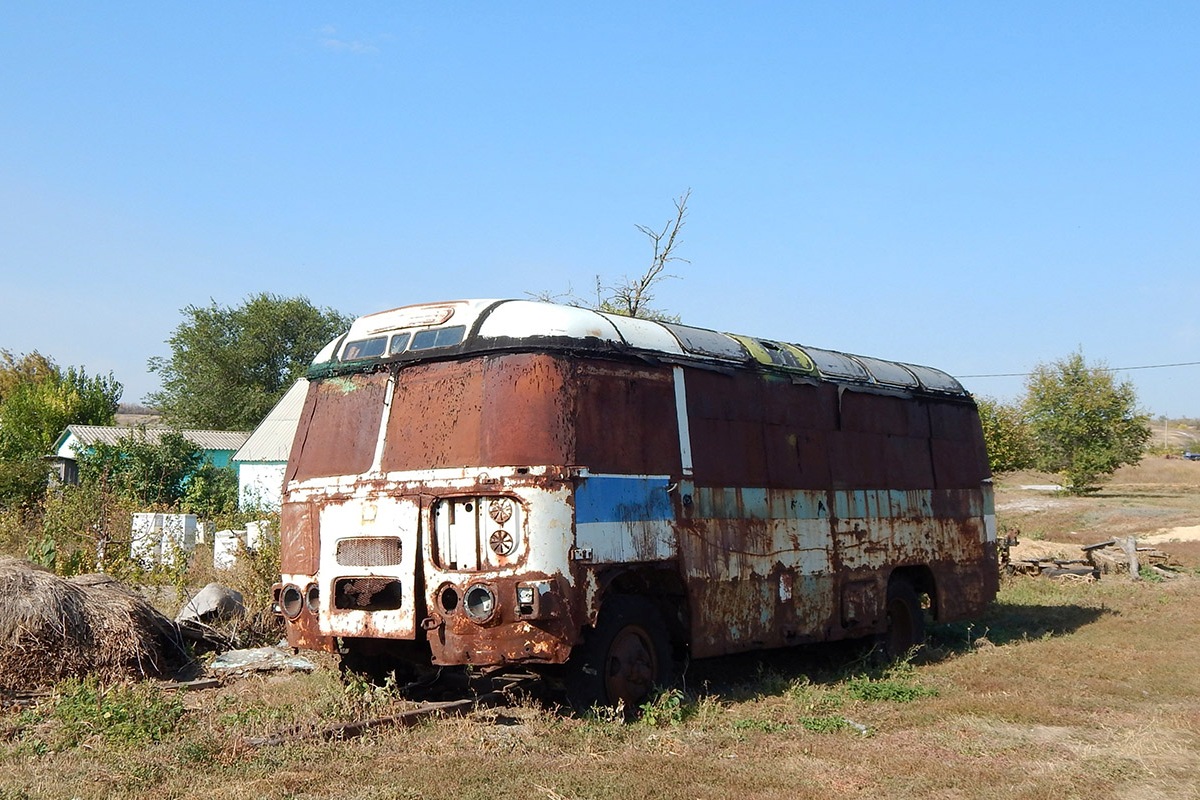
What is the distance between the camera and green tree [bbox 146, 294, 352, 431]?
65688 millimetres

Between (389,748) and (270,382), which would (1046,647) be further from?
(270,382)

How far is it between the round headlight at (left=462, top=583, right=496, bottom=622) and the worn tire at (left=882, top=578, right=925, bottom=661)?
6.22 meters

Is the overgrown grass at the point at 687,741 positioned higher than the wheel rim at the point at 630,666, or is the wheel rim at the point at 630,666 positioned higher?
the wheel rim at the point at 630,666

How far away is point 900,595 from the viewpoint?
41.1 feet

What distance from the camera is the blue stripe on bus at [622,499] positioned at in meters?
8.34

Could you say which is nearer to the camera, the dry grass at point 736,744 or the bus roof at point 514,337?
the dry grass at point 736,744

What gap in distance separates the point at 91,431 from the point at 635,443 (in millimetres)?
43948

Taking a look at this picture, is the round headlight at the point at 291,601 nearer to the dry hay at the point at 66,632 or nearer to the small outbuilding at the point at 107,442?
the dry hay at the point at 66,632

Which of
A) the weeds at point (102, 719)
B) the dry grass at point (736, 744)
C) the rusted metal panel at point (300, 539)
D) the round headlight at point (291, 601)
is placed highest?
the rusted metal panel at point (300, 539)

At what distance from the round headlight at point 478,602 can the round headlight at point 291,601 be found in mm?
1798

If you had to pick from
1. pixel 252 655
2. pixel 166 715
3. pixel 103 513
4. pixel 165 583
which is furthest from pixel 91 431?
pixel 166 715

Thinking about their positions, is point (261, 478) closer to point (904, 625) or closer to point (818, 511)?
point (904, 625)

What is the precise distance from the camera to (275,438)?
4344cm

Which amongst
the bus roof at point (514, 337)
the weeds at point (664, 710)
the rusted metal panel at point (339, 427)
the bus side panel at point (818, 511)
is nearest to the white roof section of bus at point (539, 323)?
the bus roof at point (514, 337)
